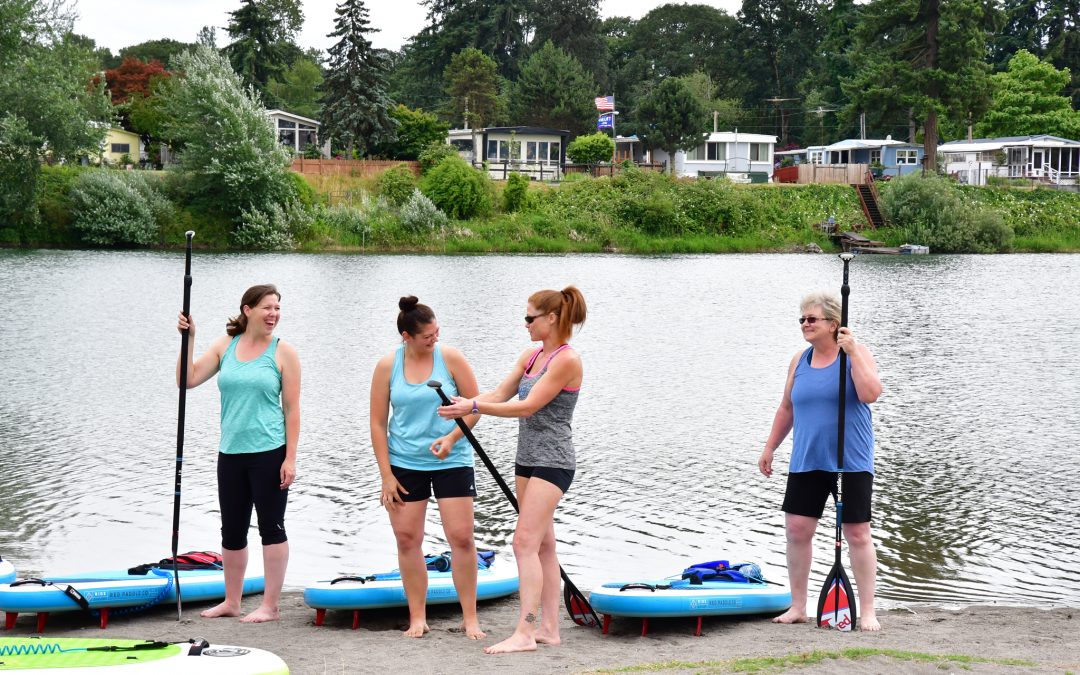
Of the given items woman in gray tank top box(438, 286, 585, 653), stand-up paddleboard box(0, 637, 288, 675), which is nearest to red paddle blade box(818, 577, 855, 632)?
woman in gray tank top box(438, 286, 585, 653)

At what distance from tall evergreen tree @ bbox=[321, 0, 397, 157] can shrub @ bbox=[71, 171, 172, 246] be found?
1875 centimetres

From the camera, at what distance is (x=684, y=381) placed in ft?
68.0

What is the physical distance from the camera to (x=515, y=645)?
6.57 m

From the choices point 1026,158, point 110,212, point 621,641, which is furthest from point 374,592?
point 1026,158

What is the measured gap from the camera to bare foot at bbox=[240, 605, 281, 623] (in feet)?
24.0

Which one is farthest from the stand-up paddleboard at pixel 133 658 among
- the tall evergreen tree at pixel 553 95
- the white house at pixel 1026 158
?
the tall evergreen tree at pixel 553 95

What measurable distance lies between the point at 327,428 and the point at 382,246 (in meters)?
38.7

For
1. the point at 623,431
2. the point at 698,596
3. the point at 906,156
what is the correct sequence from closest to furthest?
the point at 698,596
the point at 623,431
the point at 906,156

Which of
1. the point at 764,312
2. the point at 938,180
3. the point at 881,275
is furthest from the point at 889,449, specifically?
the point at 938,180

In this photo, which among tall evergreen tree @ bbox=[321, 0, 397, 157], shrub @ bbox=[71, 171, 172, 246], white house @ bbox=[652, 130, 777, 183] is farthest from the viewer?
white house @ bbox=[652, 130, 777, 183]

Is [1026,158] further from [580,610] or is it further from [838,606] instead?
[580,610]

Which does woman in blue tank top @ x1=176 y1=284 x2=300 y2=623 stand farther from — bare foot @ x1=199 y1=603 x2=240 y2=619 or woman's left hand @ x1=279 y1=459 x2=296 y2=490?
bare foot @ x1=199 y1=603 x2=240 y2=619

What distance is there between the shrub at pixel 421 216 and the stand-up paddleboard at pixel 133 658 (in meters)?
49.1

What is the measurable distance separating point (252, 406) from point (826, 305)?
3248 mm
